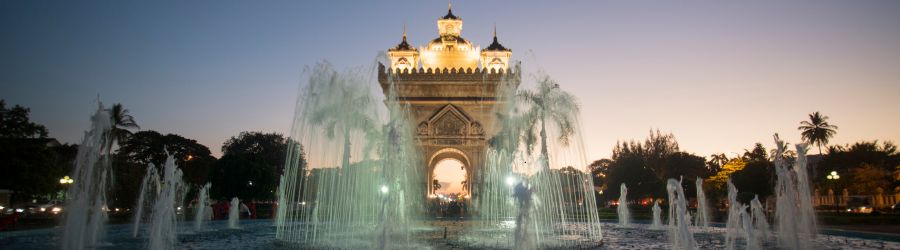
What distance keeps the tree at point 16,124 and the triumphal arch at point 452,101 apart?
21456mm

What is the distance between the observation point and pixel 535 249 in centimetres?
1334

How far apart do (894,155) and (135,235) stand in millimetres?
63897

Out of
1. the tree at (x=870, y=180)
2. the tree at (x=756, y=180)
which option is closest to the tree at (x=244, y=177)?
the tree at (x=756, y=180)

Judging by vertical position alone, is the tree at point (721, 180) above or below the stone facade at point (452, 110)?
below

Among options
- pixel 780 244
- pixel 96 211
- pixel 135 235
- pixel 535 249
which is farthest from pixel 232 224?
→ pixel 780 244

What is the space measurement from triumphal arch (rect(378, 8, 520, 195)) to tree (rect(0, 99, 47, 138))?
21456mm

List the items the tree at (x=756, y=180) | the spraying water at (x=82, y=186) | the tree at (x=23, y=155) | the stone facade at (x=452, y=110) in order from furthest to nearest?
1. the tree at (x=756, y=180)
2. the stone facade at (x=452, y=110)
3. the tree at (x=23, y=155)
4. the spraying water at (x=82, y=186)

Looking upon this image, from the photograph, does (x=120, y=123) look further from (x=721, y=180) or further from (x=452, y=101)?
(x=721, y=180)

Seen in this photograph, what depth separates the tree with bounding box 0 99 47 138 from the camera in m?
23.3

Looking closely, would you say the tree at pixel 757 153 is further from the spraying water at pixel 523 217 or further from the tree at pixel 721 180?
the spraying water at pixel 523 217

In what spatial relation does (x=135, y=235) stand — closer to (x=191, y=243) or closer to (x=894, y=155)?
(x=191, y=243)

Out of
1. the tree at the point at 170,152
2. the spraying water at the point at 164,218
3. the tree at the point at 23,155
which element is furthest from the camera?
the tree at the point at 170,152

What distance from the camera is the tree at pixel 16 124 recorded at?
23.3 meters

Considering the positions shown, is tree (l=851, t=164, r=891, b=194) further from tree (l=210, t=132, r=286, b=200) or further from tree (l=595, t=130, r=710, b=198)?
tree (l=210, t=132, r=286, b=200)
